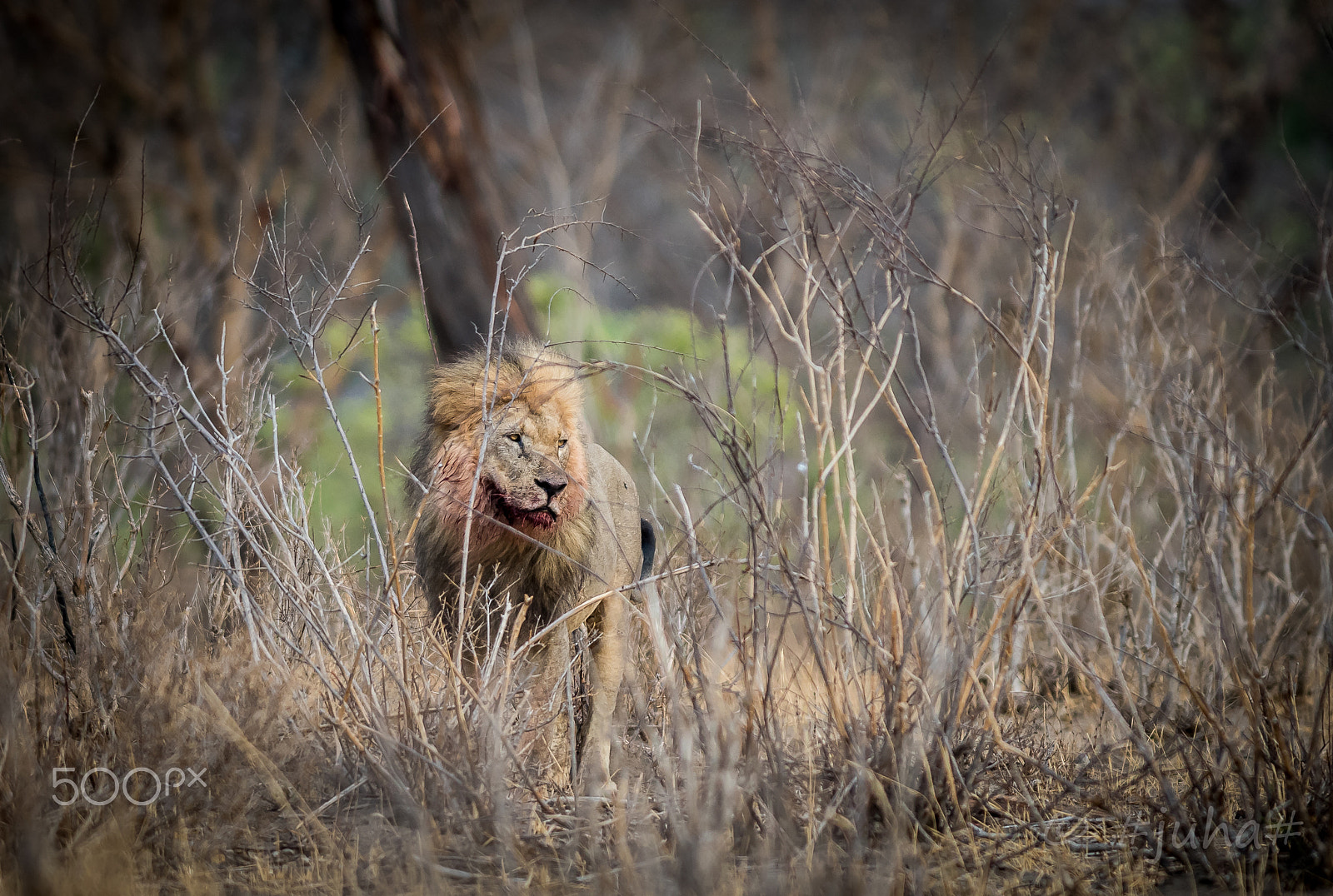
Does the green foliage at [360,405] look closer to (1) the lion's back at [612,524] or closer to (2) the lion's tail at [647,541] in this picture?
(2) the lion's tail at [647,541]

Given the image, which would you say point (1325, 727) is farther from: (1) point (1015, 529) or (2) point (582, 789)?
(2) point (582, 789)

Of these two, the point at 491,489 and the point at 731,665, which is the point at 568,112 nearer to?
the point at 731,665

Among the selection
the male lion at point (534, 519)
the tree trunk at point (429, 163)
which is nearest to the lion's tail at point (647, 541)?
the male lion at point (534, 519)

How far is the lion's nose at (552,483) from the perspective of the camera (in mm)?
3459

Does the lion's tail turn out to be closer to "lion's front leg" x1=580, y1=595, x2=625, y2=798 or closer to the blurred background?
"lion's front leg" x1=580, y1=595, x2=625, y2=798

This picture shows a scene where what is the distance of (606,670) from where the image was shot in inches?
154

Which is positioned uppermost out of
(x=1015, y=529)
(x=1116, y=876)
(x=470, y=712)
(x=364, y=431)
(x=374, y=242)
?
(x=374, y=242)

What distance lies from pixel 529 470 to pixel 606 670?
892 mm

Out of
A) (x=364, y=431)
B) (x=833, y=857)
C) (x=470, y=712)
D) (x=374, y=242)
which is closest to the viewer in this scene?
(x=833, y=857)

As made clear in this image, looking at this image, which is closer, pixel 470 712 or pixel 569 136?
pixel 470 712

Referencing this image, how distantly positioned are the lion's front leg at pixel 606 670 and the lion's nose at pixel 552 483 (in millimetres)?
546

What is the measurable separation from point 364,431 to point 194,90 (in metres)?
4.61

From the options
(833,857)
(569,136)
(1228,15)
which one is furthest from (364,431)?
(1228,15)

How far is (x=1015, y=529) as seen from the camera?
13.6 feet
